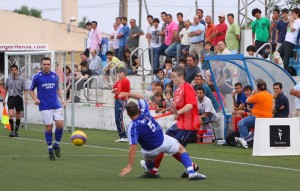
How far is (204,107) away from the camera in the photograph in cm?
2372

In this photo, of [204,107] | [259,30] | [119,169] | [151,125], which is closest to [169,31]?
[259,30]

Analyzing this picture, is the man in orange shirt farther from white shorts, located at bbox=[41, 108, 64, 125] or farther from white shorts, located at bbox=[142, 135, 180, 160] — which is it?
white shorts, located at bbox=[142, 135, 180, 160]

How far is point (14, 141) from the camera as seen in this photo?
24219mm

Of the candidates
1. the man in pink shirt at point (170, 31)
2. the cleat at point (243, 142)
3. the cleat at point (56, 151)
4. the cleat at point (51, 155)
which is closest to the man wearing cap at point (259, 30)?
the man in pink shirt at point (170, 31)

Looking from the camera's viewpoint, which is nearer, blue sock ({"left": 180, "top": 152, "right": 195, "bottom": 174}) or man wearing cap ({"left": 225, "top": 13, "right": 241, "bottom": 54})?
blue sock ({"left": 180, "top": 152, "right": 195, "bottom": 174})

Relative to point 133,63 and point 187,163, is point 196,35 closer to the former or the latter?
point 133,63

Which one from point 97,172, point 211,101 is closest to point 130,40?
point 211,101

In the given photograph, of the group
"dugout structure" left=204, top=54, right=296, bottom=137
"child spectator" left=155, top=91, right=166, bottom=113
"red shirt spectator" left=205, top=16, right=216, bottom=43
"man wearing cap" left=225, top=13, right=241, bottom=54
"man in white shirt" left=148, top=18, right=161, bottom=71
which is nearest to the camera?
"dugout structure" left=204, top=54, right=296, bottom=137

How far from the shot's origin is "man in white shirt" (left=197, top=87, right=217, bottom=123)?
23.7 meters

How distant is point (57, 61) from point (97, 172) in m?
13.6

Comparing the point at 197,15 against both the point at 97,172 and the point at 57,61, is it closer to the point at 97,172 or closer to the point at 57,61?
the point at 57,61

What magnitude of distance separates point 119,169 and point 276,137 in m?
4.65

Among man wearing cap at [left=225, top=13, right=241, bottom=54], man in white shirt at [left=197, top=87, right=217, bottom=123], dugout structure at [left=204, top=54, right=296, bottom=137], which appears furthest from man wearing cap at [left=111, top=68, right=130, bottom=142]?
man wearing cap at [left=225, top=13, right=241, bottom=54]

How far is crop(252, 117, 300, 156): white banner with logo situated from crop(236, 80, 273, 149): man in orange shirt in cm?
162
